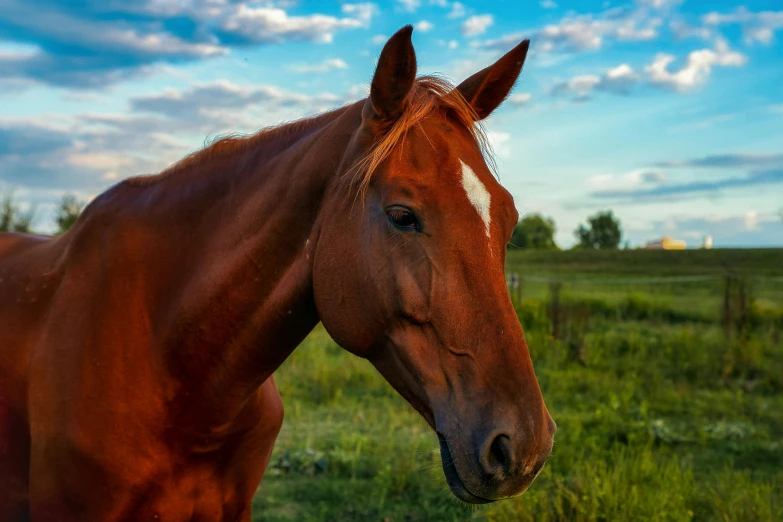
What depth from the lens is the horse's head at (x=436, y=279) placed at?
163 centimetres

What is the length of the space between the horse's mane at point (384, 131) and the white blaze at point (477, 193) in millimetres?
246

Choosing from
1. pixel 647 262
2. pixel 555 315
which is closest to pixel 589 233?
pixel 647 262

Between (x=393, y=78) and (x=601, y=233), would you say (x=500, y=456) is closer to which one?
(x=393, y=78)

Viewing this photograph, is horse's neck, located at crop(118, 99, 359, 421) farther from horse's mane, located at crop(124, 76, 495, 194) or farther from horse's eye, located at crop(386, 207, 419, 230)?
horse's eye, located at crop(386, 207, 419, 230)

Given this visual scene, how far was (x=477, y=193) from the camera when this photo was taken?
1853 millimetres

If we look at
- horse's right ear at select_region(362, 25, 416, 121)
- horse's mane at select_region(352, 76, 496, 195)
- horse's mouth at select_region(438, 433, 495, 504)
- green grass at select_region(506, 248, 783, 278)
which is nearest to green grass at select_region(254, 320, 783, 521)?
horse's mouth at select_region(438, 433, 495, 504)

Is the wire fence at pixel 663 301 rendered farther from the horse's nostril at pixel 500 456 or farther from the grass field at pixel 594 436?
the horse's nostril at pixel 500 456

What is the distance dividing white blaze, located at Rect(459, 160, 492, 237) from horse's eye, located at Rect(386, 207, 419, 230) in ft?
0.58

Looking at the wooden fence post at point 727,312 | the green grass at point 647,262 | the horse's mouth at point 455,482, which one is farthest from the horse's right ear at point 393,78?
the green grass at point 647,262

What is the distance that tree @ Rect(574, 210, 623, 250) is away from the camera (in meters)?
27.0

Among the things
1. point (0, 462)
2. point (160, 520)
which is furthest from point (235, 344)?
point (0, 462)

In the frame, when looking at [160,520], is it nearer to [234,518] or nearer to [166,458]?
[166,458]

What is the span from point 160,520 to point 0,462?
71cm

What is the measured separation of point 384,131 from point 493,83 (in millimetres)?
517
